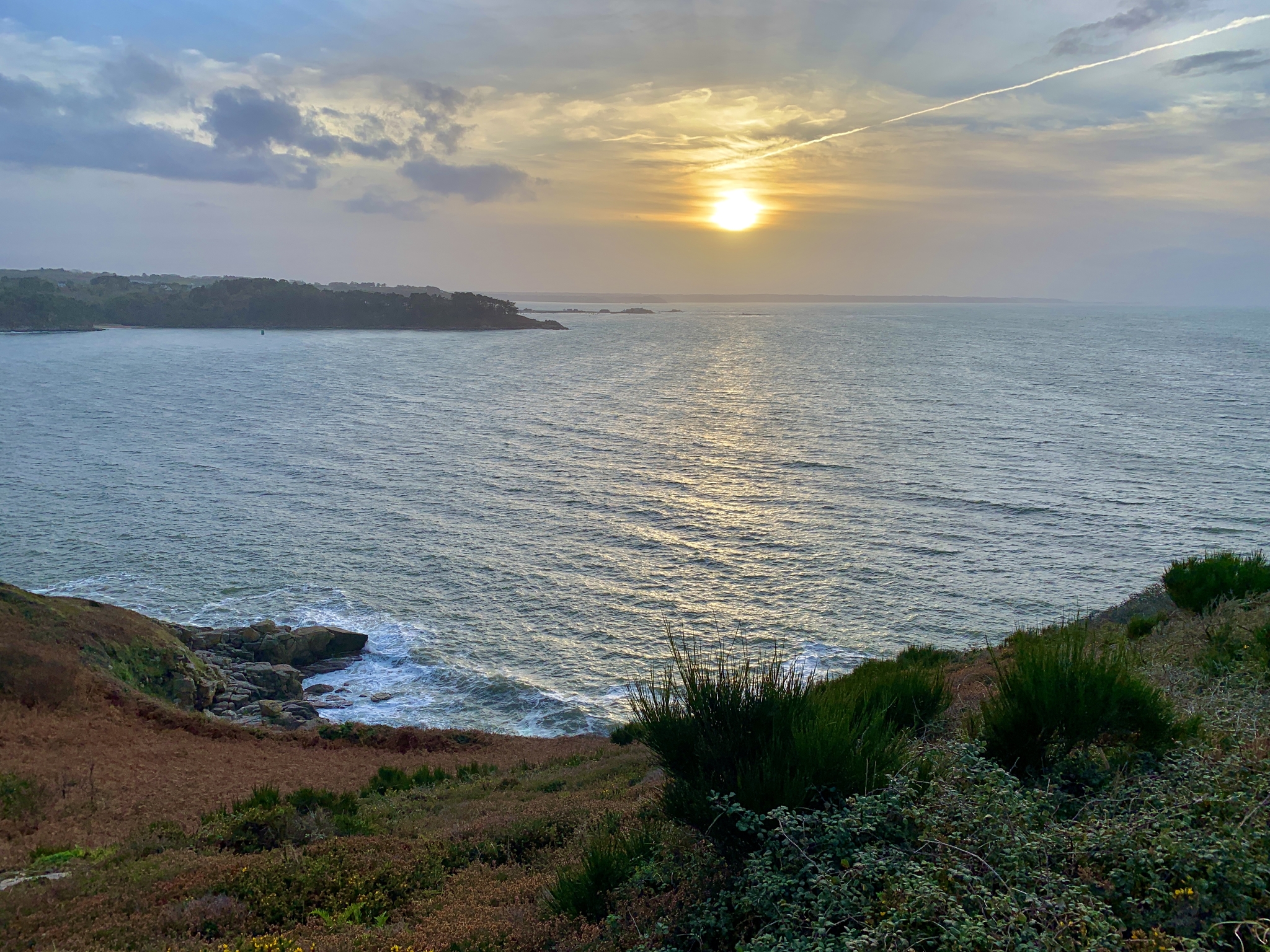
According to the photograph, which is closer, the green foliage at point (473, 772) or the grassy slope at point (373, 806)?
the grassy slope at point (373, 806)

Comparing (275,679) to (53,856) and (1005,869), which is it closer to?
(53,856)

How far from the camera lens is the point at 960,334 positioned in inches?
6737

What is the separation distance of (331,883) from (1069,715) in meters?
7.36

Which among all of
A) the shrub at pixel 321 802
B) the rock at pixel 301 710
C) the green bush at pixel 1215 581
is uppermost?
the green bush at pixel 1215 581

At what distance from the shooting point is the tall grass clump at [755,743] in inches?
235

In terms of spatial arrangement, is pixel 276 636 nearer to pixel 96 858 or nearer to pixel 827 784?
pixel 96 858

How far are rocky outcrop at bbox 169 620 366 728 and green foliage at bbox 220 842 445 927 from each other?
1648 cm

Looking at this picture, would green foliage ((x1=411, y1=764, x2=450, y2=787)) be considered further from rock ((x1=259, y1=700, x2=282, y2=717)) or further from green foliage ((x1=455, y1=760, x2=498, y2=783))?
rock ((x1=259, y1=700, x2=282, y2=717))

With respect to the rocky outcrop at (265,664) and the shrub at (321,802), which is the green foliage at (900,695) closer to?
the shrub at (321,802)

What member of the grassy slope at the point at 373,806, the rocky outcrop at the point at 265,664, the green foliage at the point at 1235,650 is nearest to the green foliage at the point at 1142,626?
the grassy slope at the point at 373,806

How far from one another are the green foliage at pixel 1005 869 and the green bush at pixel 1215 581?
12.5 m

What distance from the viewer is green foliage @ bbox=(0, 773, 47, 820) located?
38.2 feet

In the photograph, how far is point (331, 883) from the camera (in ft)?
25.3

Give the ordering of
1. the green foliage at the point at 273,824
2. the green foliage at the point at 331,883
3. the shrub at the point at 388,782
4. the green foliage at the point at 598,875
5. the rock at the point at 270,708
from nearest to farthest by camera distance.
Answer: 1. the green foliage at the point at 598,875
2. the green foliage at the point at 331,883
3. the green foliage at the point at 273,824
4. the shrub at the point at 388,782
5. the rock at the point at 270,708
